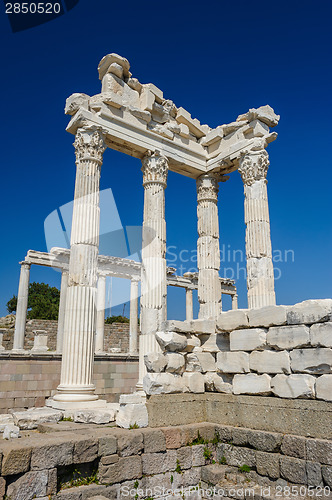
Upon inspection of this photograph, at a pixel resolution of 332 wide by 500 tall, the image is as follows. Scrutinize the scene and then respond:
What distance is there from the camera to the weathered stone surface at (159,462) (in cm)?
664

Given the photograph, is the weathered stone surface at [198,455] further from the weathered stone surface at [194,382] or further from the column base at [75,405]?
the column base at [75,405]

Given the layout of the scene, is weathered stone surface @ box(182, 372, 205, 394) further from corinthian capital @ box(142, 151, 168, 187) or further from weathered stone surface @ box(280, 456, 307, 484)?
corinthian capital @ box(142, 151, 168, 187)

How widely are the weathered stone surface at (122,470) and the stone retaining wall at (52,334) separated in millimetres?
25445

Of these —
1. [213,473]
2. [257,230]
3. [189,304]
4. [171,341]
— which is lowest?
[213,473]

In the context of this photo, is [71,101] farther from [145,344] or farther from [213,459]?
[213,459]

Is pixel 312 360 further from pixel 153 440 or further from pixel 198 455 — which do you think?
pixel 153 440

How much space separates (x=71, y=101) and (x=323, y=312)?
10.6 meters

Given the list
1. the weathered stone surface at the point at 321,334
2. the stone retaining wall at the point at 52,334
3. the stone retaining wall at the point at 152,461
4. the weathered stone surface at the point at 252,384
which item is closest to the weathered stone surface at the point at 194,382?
the stone retaining wall at the point at 152,461

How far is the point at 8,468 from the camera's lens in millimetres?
5273

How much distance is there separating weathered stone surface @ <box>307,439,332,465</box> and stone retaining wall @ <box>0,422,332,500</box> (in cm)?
1

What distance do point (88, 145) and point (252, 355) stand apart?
8866mm

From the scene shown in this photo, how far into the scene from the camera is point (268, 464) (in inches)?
257

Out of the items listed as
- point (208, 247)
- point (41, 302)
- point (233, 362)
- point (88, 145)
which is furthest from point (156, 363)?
point (41, 302)

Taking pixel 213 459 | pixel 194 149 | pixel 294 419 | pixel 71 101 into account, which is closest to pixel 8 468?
pixel 213 459
